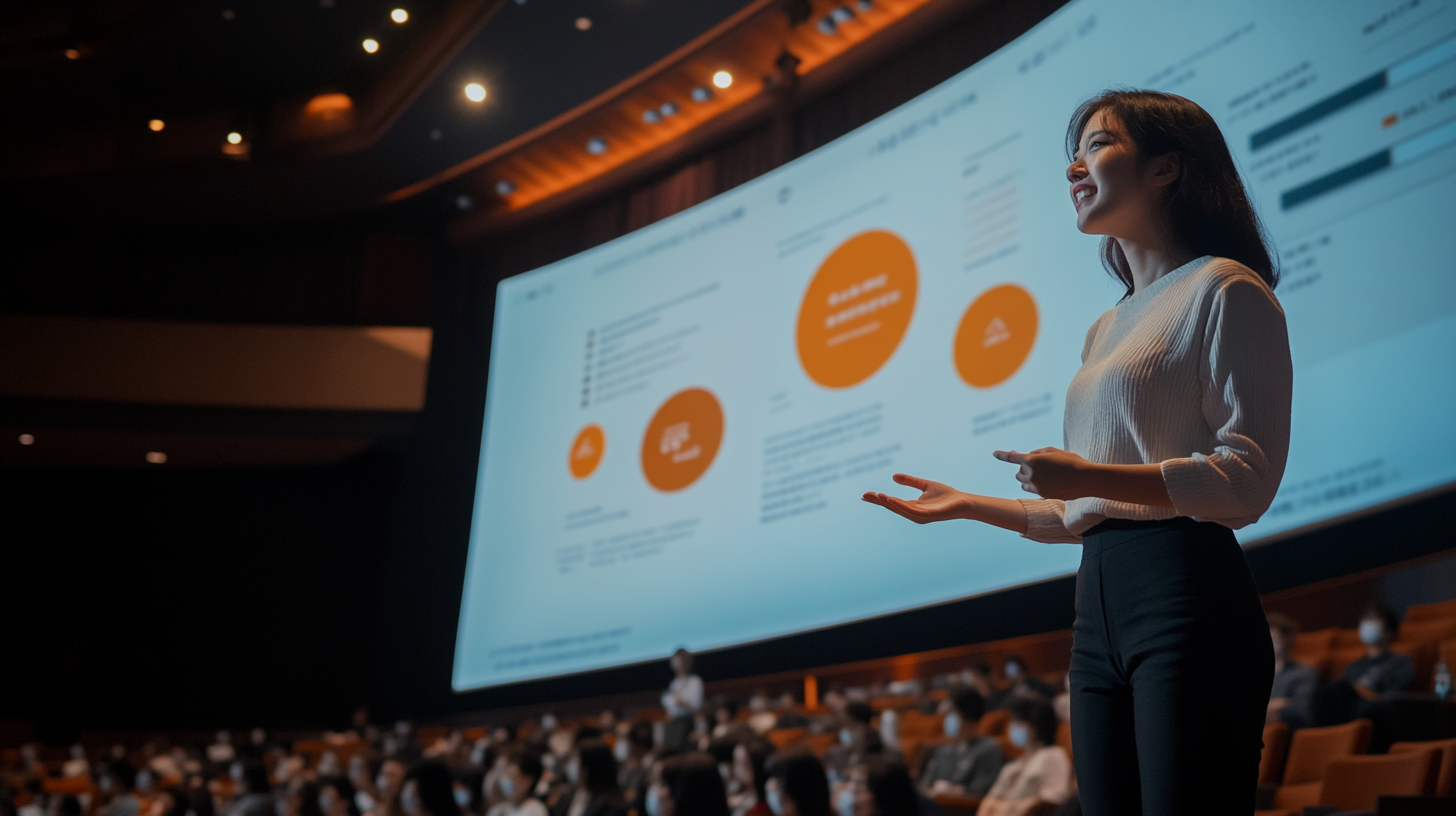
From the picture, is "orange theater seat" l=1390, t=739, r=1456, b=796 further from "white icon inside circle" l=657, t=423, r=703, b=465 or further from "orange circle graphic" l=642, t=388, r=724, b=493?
"white icon inside circle" l=657, t=423, r=703, b=465

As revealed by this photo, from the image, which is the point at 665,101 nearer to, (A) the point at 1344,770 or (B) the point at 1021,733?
(B) the point at 1021,733

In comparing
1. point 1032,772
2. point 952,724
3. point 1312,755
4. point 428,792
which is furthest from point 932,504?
point 952,724

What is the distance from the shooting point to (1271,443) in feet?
3.04

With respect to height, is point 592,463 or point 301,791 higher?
point 592,463

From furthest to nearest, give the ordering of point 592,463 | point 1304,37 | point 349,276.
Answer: point 349,276 → point 592,463 → point 1304,37

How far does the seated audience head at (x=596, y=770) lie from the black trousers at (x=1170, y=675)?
3310 mm

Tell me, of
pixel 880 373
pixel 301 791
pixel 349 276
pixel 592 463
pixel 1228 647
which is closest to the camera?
pixel 1228 647

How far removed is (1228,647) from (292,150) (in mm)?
10902

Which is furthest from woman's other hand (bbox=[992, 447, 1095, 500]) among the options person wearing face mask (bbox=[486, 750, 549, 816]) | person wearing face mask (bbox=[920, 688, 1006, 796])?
person wearing face mask (bbox=[486, 750, 549, 816])

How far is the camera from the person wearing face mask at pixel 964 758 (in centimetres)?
386

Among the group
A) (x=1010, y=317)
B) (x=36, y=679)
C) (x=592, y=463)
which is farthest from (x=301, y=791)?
(x=36, y=679)

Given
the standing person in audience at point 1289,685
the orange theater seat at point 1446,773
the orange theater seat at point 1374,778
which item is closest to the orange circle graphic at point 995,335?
the standing person in audience at point 1289,685

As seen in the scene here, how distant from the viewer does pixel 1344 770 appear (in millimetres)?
2588

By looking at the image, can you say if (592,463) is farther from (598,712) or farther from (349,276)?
(349,276)
